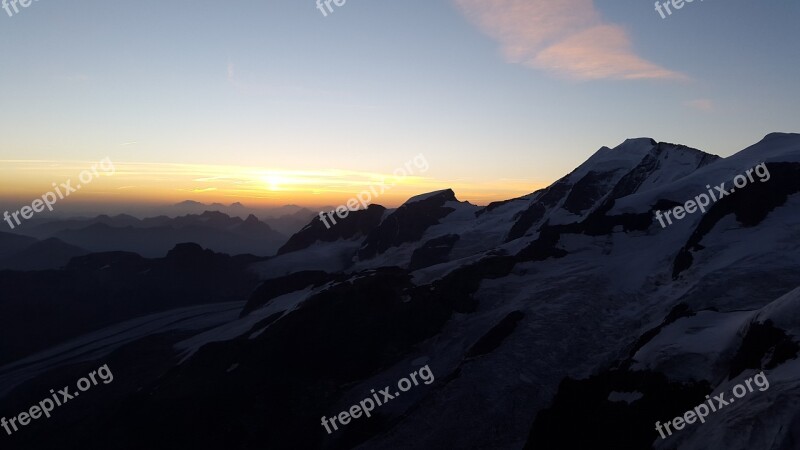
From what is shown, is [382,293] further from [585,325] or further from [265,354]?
[585,325]

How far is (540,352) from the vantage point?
51562 millimetres

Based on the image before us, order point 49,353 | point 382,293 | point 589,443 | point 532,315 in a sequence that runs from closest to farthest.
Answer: point 589,443
point 532,315
point 382,293
point 49,353

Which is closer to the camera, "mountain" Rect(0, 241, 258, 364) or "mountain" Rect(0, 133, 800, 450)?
"mountain" Rect(0, 133, 800, 450)

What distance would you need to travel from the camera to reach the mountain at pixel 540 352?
3055 cm

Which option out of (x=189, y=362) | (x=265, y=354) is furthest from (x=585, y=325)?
(x=189, y=362)

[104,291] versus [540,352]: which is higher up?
[104,291]

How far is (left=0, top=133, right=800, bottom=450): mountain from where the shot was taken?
30547 millimetres

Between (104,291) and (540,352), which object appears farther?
(104,291)

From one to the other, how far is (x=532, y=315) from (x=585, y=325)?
6293 mm

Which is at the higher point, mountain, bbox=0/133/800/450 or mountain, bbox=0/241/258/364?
mountain, bbox=0/241/258/364

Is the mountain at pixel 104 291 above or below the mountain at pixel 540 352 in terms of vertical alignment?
above

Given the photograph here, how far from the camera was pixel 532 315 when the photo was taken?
5894 centimetres

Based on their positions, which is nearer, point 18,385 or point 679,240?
point 679,240

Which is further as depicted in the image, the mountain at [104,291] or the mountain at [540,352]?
the mountain at [104,291]
